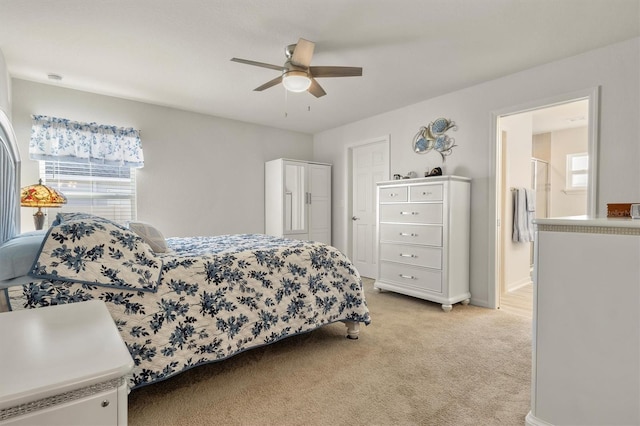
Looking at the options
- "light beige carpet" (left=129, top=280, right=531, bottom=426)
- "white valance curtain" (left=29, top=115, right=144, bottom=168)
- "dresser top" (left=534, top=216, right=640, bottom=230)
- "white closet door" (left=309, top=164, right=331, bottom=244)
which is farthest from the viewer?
"white closet door" (left=309, top=164, right=331, bottom=244)

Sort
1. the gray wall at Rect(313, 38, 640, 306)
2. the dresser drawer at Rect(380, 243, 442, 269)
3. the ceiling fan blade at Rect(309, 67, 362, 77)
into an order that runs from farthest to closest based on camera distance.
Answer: the dresser drawer at Rect(380, 243, 442, 269) < the gray wall at Rect(313, 38, 640, 306) < the ceiling fan blade at Rect(309, 67, 362, 77)

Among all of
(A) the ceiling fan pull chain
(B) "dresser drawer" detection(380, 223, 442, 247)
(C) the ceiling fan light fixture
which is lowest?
(B) "dresser drawer" detection(380, 223, 442, 247)

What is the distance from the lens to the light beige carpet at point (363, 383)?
1691 mm

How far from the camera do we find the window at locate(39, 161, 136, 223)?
11.7 feet

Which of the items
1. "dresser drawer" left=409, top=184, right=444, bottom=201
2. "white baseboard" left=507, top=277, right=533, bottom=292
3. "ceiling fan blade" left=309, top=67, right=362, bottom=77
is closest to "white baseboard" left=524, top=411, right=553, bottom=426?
"dresser drawer" left=409, top=184, right=444, bottom=201

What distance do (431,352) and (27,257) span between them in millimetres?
2550

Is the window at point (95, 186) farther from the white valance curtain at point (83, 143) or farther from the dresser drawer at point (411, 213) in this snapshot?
the dresser drawer at point (411, 213)

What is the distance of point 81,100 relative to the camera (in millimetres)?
3686

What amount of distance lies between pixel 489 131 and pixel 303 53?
228 cm

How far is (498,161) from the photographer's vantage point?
11.4ft

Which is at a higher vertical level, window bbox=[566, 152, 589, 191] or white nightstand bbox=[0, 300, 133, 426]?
window bbox=[566, 152, 589, 191]

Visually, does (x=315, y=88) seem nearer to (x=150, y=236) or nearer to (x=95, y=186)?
(x=150, y=236)

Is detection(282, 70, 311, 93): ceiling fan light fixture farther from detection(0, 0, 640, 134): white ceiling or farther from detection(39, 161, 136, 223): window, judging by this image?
detection(39, 161, 136, 223): window

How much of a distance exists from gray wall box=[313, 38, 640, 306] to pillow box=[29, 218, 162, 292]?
10.8 feet
